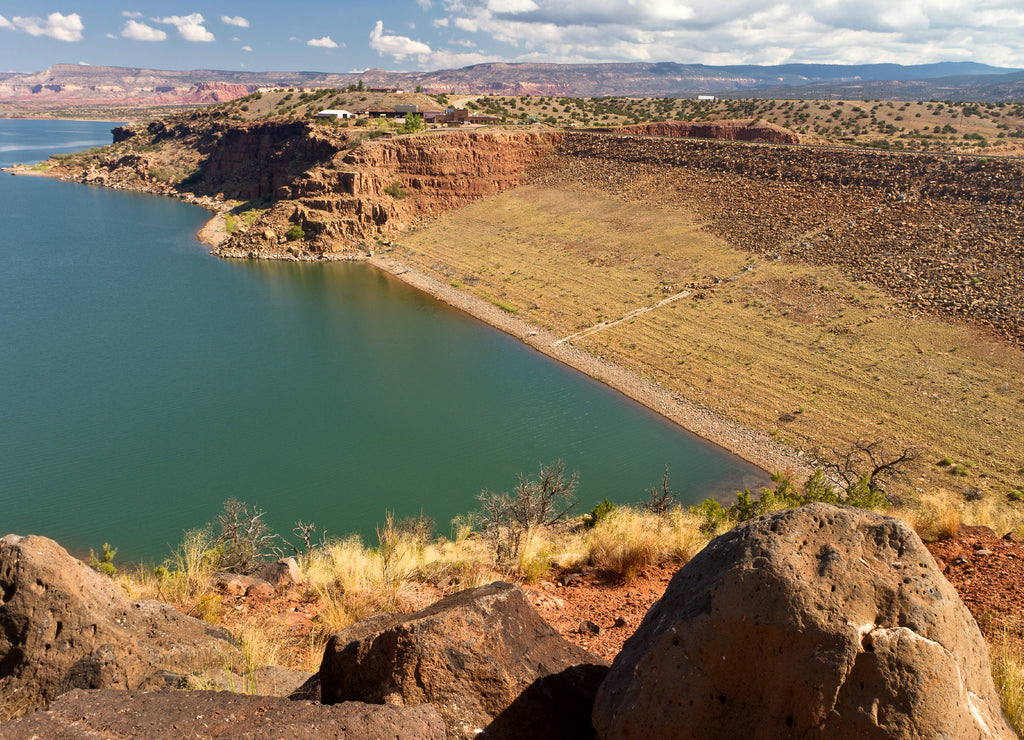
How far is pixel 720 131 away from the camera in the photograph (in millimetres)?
58594

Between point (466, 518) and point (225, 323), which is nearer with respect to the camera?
point (466, 518)

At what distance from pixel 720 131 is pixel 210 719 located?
63890 millimetres

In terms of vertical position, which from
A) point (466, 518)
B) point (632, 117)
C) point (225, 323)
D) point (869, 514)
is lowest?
point (466, 518)

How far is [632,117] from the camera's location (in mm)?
72375

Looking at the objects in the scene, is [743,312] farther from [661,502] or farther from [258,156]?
[258,156]

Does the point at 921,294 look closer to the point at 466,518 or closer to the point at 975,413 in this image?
the point at 975,413

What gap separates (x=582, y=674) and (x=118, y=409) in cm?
2442

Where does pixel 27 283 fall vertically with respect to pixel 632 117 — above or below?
below

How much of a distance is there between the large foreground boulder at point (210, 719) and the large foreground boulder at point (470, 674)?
57 centimetres

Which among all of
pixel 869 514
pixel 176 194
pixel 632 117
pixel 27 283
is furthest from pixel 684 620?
pixel 176 194

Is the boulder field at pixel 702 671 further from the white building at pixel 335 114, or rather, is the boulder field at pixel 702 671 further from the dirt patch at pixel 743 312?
the white building at pixel 335 114

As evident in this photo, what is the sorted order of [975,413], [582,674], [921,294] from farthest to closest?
[921,294], [975,413], [582,674]

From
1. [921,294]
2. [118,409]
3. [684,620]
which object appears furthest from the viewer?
[921,294]

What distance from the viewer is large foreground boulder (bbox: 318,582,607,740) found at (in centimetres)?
430
